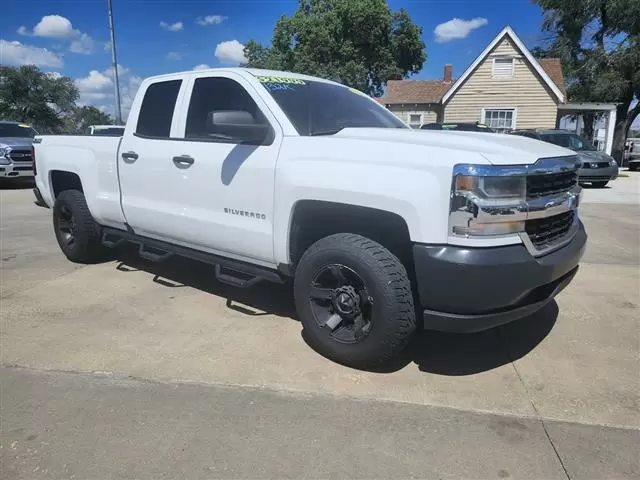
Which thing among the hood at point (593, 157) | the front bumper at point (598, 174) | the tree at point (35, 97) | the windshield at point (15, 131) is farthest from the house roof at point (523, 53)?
the tree at point (35, 97)

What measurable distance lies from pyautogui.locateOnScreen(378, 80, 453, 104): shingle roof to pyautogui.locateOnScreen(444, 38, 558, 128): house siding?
6.00 feet

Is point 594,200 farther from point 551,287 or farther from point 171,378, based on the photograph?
point 171,378

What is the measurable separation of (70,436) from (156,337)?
1263 millimetres

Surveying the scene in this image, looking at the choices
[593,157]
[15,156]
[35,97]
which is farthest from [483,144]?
[35,97]

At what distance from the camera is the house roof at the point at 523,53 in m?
24.5

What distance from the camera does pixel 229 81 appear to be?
13.1 ft

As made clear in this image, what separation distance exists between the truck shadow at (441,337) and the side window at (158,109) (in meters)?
1.55

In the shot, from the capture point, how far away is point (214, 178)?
3.90 metres

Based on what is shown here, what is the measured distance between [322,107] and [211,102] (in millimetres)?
936

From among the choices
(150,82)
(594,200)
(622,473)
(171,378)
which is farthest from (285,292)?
(594,200)

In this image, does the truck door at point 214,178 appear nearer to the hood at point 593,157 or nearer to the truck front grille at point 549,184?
the truck front grille at point 549,184

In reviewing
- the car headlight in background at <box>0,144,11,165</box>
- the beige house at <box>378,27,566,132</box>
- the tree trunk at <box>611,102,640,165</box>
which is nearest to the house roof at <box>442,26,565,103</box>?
the beige house at <box>378,27,566,132</box>

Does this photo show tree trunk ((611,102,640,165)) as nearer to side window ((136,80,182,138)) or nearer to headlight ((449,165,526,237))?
side window ((136,80,182,138))

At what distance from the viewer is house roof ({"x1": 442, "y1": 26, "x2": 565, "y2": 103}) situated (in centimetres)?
2453
